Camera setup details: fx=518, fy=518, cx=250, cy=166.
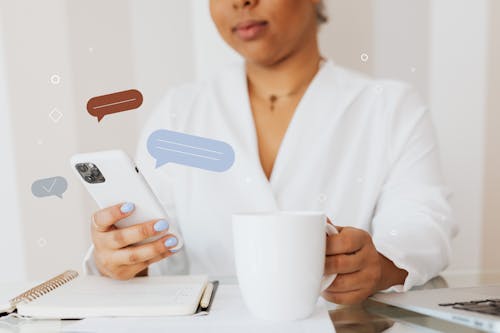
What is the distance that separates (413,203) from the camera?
2.22 feet

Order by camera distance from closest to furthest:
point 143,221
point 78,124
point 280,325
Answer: point 280,325
point 143,221
point 78,124

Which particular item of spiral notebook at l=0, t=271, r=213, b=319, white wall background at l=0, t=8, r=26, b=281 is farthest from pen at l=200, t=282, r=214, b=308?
white wall background at l=0, t=8, r=26, b=281

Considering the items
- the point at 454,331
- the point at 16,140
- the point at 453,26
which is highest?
the point at 453,26

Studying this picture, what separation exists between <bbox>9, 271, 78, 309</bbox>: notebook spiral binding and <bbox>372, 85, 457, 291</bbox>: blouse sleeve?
0.35 metres

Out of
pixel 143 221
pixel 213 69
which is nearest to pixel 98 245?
pixel 143 221

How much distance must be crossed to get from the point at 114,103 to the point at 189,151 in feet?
0.42

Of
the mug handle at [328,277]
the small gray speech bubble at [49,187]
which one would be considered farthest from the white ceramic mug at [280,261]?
the small gray speech bubble at [49,187]

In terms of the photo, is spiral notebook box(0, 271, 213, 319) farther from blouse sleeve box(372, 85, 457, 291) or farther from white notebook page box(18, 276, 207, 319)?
blouse sleeve box(372, 85, 457, 291)

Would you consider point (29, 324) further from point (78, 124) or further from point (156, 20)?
point (156, 20)

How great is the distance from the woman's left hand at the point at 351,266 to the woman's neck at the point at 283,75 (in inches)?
12.1

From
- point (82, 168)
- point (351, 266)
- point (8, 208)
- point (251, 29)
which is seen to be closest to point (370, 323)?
point (351, 266)

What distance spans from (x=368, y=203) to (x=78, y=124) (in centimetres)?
41

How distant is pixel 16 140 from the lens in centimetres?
73

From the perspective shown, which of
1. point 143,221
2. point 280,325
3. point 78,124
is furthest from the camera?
point 78,124
